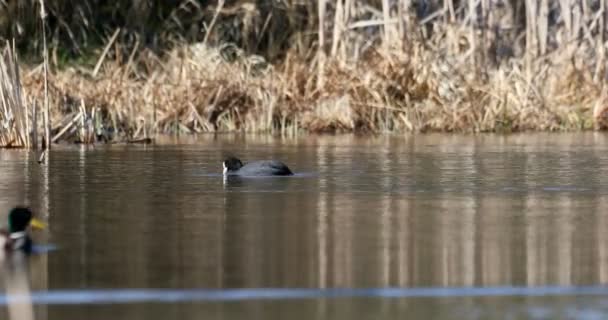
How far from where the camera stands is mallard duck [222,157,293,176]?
45.2 feet

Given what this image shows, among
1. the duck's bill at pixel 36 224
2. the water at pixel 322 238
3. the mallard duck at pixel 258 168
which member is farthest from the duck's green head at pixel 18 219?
the mallard duck at pixel 258 168

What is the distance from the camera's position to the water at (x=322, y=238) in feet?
23.0

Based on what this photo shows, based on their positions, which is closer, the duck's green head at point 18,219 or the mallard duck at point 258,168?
the duck's green head at point 18,219

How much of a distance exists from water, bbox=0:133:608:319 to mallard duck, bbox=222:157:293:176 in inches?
5.8

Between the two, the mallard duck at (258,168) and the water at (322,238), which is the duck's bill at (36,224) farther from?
the mallard duck at (258,168)

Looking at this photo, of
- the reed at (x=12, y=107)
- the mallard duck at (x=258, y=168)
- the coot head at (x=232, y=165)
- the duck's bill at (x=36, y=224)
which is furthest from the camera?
the reed at (x=12, y=107)

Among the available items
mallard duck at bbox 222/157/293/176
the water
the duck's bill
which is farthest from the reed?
the duck's bill

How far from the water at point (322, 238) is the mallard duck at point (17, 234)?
0.24 metres

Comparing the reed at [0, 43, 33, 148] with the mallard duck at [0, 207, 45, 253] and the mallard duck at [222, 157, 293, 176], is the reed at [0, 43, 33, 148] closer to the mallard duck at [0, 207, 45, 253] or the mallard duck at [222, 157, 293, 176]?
the mallard duck at [222, 157, 293, 176]

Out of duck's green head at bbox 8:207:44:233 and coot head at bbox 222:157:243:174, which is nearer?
duck's green head at bbox 8:207:44:233

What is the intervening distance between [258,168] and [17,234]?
5.44m

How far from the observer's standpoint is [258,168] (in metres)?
13.9

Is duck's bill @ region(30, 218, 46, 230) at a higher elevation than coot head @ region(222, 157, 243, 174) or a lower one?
lower

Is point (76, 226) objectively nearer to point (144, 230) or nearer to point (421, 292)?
point (144, 230)
